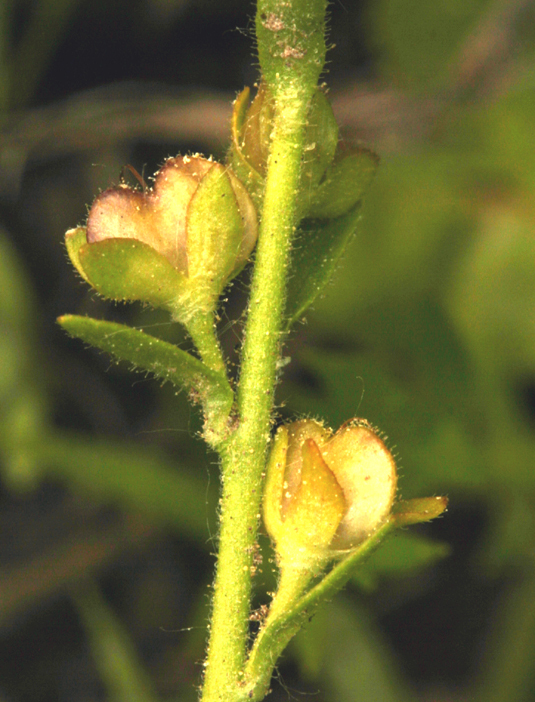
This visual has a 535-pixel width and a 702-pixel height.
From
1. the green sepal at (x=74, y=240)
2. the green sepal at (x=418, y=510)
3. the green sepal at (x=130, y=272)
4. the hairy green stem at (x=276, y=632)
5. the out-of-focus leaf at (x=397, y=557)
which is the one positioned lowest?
the hairy green stem at (x=276, y=632)

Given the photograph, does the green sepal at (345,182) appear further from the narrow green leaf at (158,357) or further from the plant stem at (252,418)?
the narrow green leaf at (158,357)

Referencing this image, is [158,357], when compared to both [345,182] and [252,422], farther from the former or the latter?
[345,182]

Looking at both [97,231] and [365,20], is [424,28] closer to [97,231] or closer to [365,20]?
[365,20]

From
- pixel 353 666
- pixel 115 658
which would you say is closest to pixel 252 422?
pixel 115 658

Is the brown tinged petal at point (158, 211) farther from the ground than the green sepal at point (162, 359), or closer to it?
farther from the ground

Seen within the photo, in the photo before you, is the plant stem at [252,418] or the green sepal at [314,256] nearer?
the plant stem at [252,418]

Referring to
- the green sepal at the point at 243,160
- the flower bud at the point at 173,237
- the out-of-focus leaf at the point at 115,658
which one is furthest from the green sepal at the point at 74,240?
the out-of-focus leaf at the point at 115,658

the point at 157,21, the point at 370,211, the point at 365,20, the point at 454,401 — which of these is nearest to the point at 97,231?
the point at 454,401
